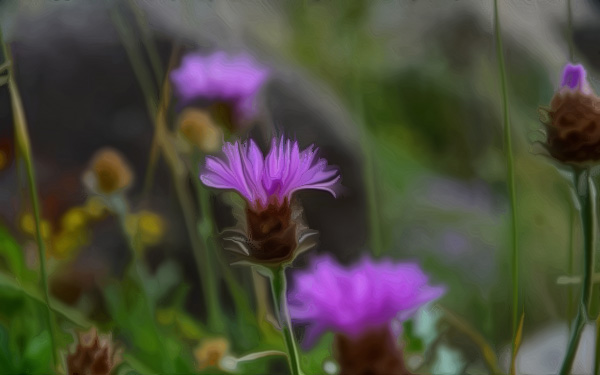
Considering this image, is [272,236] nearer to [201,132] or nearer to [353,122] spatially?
[201,132]

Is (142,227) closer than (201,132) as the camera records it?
No

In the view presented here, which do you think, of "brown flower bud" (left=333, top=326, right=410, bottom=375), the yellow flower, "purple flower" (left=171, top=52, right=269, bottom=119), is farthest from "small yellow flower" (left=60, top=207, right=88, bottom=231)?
"brown flower bud" (left=333, top=326, right=410, bottom=375)

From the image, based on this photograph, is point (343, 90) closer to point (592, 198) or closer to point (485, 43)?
point (485, 43)

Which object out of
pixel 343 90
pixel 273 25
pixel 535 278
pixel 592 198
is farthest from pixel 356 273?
pixel 273 25

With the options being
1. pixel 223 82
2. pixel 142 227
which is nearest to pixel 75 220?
pixel 142 227

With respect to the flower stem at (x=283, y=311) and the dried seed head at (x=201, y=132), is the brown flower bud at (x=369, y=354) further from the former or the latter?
the dried seed head at (x=201, y=132)

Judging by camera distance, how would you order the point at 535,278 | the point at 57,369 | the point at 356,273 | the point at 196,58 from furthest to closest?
the point at 535,278
the point at 196,58
the point at 57,369
the point at 356,273
